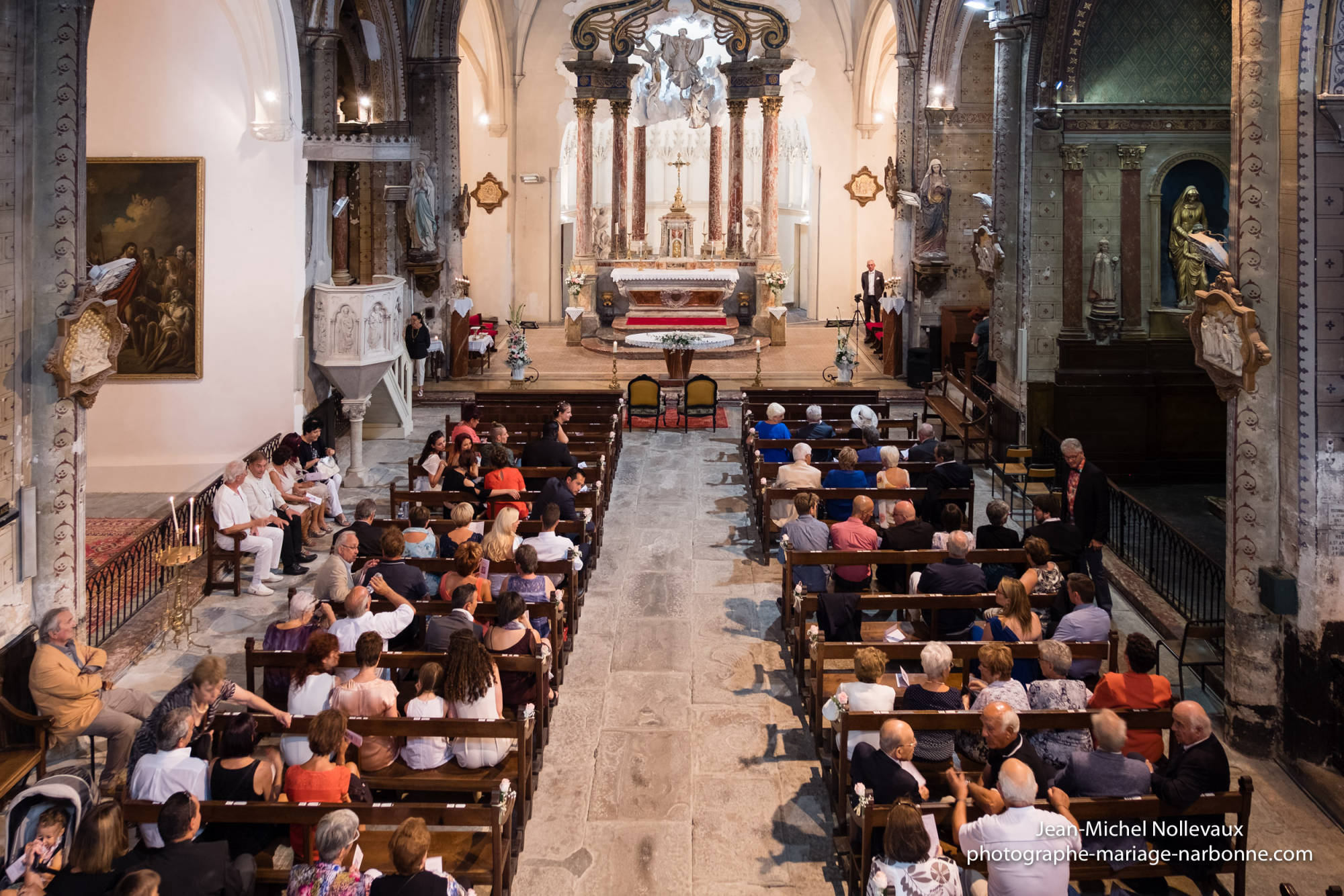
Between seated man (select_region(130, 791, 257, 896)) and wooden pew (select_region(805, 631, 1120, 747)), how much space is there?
369 centimetres

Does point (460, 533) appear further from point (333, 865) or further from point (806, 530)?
point (333, 865)

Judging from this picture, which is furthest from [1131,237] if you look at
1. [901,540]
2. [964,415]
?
[901,540]

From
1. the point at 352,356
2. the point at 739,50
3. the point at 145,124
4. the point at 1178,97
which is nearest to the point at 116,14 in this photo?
the point at 145,124

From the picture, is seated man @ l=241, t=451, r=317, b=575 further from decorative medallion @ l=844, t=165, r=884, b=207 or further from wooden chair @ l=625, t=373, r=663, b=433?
decorative medallion @ l=844, t=165, r=884, b=207

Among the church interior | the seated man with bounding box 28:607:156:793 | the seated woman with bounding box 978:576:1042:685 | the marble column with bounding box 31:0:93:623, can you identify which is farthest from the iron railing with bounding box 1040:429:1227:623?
the marble column with bounding box 31:0:93:623

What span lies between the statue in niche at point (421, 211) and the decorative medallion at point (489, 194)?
26.6ft

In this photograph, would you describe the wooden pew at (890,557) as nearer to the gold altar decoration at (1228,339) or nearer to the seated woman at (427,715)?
the gold altar decoration at (1228,339)

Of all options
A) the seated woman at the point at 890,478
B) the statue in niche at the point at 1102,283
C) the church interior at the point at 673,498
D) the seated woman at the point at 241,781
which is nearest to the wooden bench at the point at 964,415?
the church interior at the point at 673,498

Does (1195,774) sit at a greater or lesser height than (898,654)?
lesser

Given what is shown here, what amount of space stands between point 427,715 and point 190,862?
1.74 meters

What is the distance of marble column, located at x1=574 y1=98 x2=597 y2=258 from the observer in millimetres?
27406

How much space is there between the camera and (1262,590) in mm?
8500

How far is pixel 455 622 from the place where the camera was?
7879 mm

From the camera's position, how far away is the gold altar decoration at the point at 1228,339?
8.42 meters
